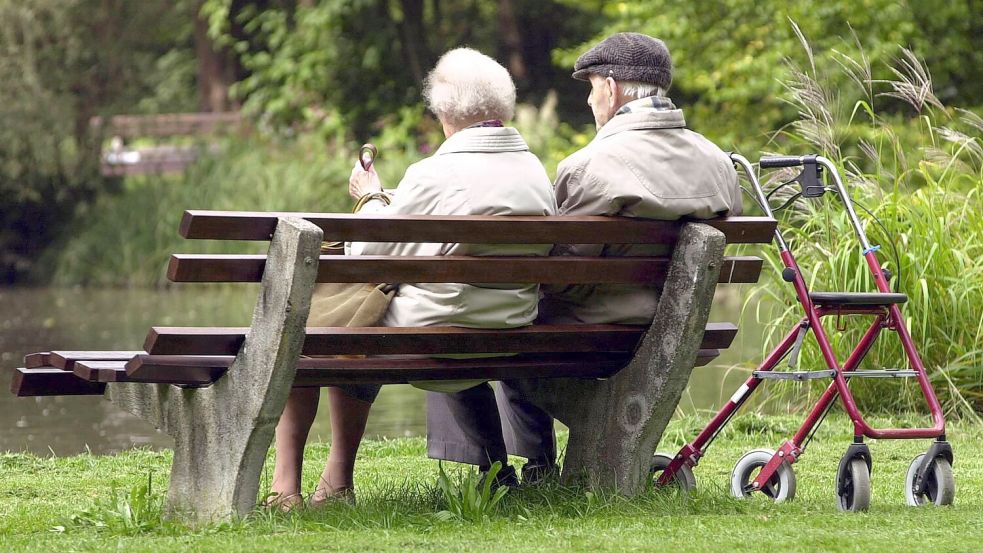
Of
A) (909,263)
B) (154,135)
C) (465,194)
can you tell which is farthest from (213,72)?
(465,194)

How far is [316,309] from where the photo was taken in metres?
4.22

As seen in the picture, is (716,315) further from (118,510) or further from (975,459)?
(118,510)

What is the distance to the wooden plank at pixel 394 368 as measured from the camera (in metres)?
3.87

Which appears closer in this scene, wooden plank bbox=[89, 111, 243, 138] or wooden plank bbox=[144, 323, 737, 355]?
wooden plank bbox=[144, 323, 737, 355]

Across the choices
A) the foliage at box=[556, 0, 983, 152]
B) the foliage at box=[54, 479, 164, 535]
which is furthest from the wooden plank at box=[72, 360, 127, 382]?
the foliage at box=[556, 0, 983, 152]

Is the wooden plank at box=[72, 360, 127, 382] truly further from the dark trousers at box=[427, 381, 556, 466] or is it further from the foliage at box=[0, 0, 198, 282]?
the foliage at box=[0, 0, 198, 282]

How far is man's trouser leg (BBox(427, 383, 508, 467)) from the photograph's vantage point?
4.51 m

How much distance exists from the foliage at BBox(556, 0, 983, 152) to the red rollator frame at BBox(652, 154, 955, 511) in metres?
13.6

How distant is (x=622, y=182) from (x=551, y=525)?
0.94 meters

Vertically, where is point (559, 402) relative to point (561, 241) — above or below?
below

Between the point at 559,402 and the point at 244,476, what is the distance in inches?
44.2

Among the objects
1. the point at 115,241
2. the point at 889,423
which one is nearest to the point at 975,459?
the point at 889,423

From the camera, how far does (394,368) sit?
4.03m

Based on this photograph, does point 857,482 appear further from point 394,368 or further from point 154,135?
point 154,135
